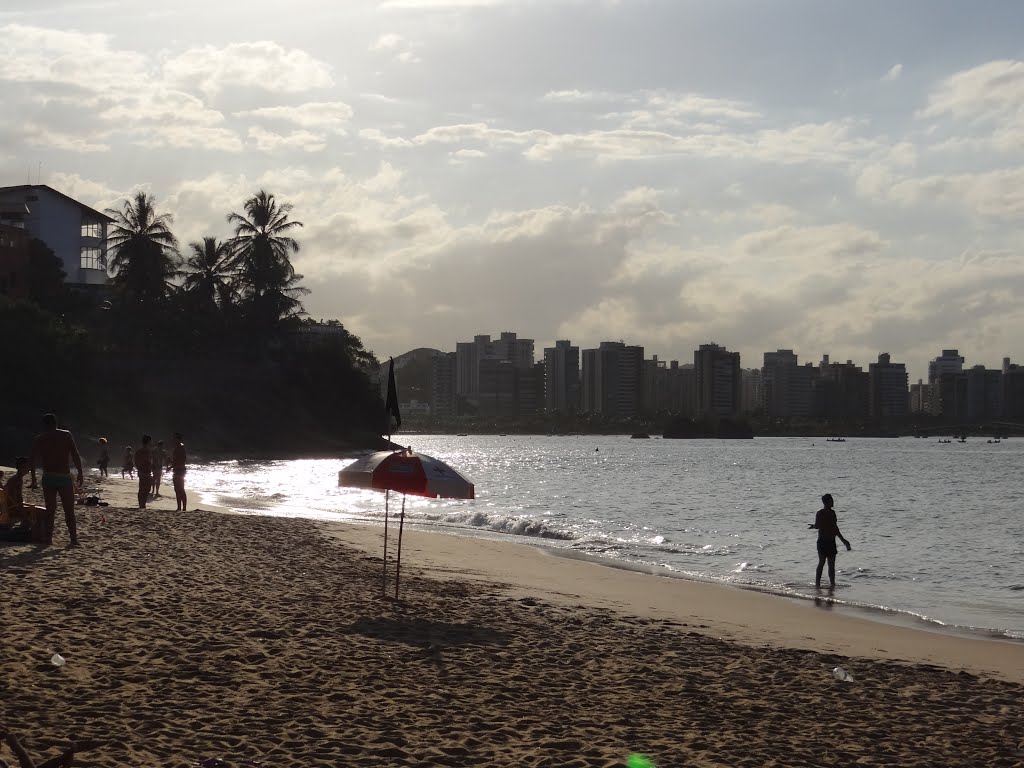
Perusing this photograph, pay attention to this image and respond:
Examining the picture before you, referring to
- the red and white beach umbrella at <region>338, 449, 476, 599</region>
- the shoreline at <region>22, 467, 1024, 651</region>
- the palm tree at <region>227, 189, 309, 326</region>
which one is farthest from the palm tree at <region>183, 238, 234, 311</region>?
the red and white beach umbrella at <region>338, 449, 476, 599</region>

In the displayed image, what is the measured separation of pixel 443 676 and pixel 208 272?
68.8 meters

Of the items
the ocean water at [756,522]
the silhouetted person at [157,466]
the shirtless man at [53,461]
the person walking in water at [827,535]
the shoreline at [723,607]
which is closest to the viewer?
the shoreline at [723,607]

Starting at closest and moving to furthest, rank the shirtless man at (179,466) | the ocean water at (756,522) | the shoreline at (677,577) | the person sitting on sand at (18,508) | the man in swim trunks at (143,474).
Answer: the person sitting on sand at (18,508) → the shoreline at (677,577) → the ocean water at (756,522) → the shirtless man at (179,466) → the man in swim trunks at (143,474)

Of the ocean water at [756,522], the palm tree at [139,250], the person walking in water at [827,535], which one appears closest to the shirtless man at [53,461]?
the ocean water at [756,522]

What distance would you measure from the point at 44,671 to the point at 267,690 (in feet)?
5.23

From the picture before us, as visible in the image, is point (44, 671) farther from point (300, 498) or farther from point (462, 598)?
point (300, 498)

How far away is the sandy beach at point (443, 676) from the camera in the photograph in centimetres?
641

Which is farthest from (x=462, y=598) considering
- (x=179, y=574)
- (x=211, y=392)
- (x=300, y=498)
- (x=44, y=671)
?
(x=211, y=392)

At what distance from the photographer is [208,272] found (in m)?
72.8

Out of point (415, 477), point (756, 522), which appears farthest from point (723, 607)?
point (756, 522)

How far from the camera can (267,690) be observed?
7391 mm

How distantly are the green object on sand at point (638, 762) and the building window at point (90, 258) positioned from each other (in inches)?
3037

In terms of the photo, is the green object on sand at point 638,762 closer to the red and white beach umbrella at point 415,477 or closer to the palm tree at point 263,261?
the red and white beach umbrella at point 415,477

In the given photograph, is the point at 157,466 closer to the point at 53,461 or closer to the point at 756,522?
the point at 53,461
